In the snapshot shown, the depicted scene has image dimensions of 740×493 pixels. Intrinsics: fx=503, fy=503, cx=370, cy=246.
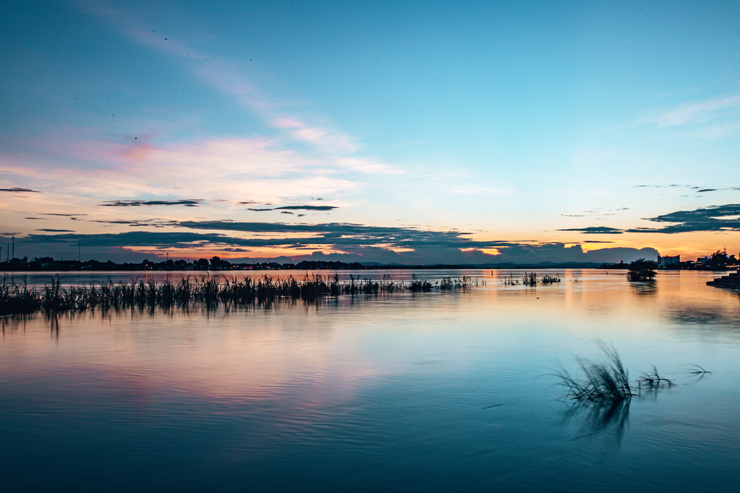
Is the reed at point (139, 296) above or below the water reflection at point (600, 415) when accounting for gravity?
above

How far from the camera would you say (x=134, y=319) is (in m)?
22.5

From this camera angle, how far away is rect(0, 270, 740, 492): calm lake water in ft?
19.0

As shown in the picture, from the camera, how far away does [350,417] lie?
8.04 m

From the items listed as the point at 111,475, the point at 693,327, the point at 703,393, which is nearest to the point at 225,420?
the point at 111,475

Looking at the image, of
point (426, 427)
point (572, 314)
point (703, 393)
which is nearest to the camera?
point (426, 427)

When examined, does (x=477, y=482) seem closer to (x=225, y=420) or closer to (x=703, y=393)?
(x=225, y=420)

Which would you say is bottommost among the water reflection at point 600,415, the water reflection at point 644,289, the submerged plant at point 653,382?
the water reflection at point 644,289

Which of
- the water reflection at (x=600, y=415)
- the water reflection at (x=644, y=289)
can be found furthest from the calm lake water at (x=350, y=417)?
the water reflection at (x=644, y=289)

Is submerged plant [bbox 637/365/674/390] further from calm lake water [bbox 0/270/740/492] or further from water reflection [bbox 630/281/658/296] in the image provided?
water reflection [bbox 630/281/658/296]

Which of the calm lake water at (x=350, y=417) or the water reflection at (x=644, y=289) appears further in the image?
the water reflection at (x=644, y=289)

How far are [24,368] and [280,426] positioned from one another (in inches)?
324

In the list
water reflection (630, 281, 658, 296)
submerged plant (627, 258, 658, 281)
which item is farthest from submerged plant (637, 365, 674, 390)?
submerged plant (627, 258, 658, 281)

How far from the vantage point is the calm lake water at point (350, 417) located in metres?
5.79

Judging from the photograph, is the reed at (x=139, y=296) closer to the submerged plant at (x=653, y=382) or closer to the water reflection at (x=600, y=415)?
the submerged plant at (x=653, y=382)
